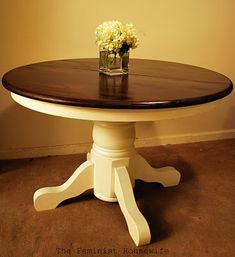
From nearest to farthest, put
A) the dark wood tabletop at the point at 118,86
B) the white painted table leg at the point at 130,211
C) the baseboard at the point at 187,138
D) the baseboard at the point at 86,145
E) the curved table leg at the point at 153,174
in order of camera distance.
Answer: the dark wood tabletop at the point at 118,86, the white painted table leg at the point at 130,211, the curved table leg at the point at 153,174, the baseboard at the point at 86,145, the baseboard at the point at 187,138

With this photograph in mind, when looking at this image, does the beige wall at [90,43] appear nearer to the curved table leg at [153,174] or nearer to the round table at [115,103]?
the round table at [115,103]

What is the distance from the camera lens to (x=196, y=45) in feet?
6.43

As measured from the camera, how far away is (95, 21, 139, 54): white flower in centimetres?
115

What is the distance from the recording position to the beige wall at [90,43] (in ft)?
5.40

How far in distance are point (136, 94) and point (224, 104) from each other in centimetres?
138

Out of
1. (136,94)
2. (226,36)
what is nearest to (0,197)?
(136,94)

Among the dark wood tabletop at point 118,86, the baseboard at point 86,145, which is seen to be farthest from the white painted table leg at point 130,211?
the baseboard at point 86,145

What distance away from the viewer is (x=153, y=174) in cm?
154

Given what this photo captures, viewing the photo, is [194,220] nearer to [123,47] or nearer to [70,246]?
[70,246]

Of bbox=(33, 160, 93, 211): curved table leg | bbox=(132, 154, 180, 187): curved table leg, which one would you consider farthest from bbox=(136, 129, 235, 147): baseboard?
bbox=(33, 160, 93, 211): curved table leg

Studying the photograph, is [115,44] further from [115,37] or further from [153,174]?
[153,174]

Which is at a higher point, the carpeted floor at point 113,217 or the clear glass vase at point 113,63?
the clear glass vase at point 113,63

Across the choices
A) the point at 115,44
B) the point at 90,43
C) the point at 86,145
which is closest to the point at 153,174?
the point at 86,145

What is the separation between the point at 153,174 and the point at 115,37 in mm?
711
